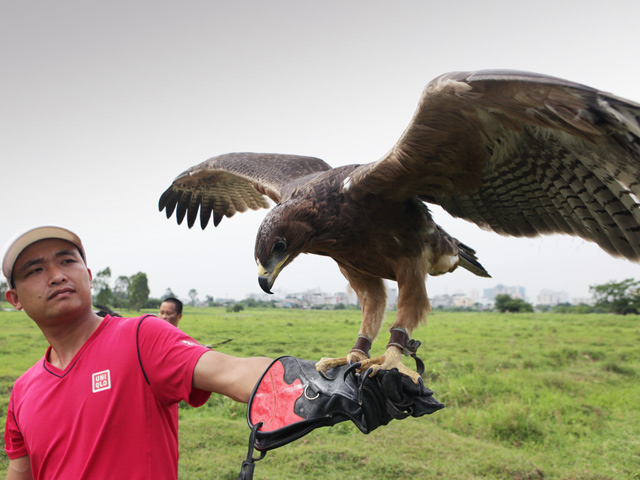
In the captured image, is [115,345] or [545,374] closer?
[115,345]

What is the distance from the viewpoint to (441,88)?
6.91 ft

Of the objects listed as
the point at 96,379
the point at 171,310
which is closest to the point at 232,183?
the point at 171,310

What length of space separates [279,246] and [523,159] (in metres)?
1.42

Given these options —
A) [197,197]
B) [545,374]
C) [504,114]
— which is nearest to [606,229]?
[504,114]

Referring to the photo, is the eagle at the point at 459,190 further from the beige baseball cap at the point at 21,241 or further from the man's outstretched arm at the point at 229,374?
the beige baseball cap at the point at 21,241

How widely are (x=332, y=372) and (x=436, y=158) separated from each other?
141cm

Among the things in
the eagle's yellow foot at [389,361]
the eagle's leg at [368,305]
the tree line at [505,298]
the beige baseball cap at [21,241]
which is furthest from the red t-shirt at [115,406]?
the tree line at [505,298]

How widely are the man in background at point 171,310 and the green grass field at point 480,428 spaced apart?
0.78 metres

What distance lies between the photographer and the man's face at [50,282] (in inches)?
66.5

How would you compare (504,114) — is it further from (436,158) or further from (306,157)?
(306,157)

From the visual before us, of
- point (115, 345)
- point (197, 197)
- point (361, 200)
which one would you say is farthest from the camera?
point (197, 197)

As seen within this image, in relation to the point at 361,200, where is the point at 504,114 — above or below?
above

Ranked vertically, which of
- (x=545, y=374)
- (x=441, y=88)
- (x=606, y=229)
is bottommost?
(x=545, y=374)

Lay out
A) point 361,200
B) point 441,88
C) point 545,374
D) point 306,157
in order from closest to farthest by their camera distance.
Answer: point 441,88 → point 361,200 → point 306,157 → point 545,374
